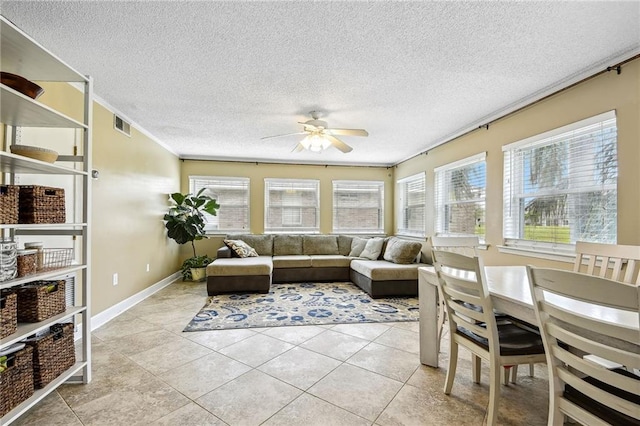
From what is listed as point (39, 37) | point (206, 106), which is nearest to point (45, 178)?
point (39, 37)

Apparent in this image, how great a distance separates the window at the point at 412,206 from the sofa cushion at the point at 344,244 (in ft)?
3.79

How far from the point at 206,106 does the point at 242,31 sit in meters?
1.51

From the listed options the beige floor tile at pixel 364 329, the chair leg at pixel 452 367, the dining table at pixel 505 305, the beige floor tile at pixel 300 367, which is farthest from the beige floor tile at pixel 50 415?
the dining table at pixel 505 305

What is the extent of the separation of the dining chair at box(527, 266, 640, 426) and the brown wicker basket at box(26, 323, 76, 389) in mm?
2646

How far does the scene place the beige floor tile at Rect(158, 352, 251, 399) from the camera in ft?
6.24

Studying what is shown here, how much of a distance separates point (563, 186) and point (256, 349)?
320cm

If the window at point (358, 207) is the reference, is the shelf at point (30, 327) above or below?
below

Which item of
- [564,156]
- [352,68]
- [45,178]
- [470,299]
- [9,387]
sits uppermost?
[352,68]

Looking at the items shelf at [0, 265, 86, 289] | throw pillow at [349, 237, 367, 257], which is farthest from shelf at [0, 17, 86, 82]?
throw pillow at [349, 237, 367, 257]

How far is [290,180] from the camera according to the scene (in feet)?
19.7

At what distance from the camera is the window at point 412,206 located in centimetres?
519

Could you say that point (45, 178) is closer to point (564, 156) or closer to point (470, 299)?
point (470, 299)

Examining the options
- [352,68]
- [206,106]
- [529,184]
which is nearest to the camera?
[352,68]

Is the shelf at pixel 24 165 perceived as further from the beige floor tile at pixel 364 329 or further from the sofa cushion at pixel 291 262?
the sofa cushion at pixel 291 262
